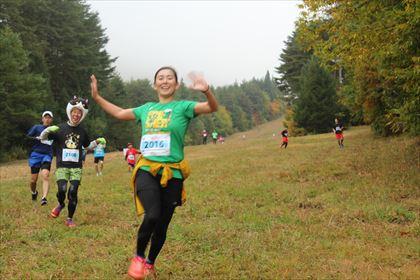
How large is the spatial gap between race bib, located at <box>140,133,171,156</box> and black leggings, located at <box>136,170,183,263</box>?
269 mm

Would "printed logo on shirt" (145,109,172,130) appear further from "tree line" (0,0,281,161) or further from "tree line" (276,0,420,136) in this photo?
"tree line" (0,0,281,161)

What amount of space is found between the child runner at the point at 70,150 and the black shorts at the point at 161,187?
4169 mm

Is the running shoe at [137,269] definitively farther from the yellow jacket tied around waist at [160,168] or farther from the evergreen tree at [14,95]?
the evergreen tree at [14,95]

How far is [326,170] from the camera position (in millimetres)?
16250

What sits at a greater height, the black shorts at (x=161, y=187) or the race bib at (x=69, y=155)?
the race bib at (x=69, y=155)

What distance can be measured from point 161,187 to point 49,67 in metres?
54.4

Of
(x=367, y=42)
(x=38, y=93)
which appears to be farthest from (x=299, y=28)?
(x=38, y=93)

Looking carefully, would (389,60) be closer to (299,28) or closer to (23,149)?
(299,28)

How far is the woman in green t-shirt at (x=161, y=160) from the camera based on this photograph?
4.95m

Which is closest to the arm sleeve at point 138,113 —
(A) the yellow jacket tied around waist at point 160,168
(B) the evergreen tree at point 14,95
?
(A) the yellow jacket tied around waist at point 160,168

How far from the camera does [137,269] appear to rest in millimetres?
4898

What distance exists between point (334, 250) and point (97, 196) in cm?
818

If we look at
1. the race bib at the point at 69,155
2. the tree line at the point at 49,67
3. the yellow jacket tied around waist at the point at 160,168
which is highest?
the tree line at the point at 49,67

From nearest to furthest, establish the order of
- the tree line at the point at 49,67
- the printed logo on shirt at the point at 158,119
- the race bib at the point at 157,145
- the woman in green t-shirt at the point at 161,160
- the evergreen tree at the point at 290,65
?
the woman in green t-shirt at the point at 161,160
the race bib at the point at 157,145
the printed logo on shirt at the point at 158,119
the tree line at the point at 49,67
the evergreen tree at the point at 290,65
